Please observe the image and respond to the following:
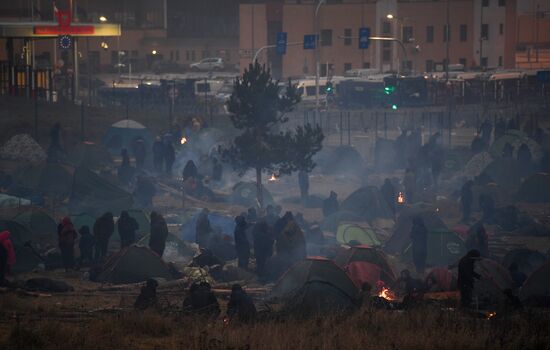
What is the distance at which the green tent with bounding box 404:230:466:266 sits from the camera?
22.0m

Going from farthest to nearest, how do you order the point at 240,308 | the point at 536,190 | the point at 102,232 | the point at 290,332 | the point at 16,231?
1. the point at 536,190
2. the point at 16,231
3. the point at 102,232
4. the point at 240,308
5. the point at 290,332

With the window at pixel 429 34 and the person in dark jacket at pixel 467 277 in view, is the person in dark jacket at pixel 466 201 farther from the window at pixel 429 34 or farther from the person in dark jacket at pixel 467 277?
the window at pixel 429 34

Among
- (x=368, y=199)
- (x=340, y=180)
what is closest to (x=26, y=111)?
(x=340, y=180)

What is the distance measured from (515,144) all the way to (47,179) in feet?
52.7

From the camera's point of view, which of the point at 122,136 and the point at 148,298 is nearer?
the point at 148,298

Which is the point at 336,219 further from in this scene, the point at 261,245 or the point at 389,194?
the point at 261,245

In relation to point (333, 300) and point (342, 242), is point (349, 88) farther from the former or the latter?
point (333, 300)

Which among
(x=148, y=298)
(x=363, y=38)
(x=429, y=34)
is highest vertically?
(x=429, y=34)

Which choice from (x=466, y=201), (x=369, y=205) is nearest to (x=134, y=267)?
(x=369, y=205)

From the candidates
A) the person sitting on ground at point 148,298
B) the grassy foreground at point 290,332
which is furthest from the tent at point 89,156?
the grassy foreground at point 290,332

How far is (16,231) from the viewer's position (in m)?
22.4

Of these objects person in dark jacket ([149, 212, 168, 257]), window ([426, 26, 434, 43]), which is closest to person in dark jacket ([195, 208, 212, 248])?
person in dark jacket ([149, 212, 168, 257])

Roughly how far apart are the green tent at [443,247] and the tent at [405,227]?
1063 mm

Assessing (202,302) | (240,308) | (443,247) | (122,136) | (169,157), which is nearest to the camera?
(240,308)
